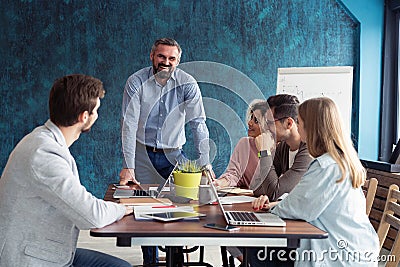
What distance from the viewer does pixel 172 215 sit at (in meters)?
2.09

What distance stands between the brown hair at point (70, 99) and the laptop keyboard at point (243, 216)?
2.17 ft

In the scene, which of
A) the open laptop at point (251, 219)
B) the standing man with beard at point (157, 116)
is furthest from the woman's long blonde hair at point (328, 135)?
the standing man with beard at point (157, 116)

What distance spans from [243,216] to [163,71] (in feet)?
5.49

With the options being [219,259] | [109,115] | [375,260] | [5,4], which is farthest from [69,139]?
[5,4]

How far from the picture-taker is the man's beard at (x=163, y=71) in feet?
11.7

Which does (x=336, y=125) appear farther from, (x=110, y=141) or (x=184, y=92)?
(x=110, y=141)

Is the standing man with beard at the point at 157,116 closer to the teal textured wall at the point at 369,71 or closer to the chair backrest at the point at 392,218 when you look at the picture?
the chair backrest at the point at 392,218

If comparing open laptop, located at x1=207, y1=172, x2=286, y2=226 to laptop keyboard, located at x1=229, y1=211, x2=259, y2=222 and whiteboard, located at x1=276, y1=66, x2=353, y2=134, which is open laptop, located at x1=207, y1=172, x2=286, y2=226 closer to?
laptop keyboard, located at x1=229, y1=211, x2=259, y2=222

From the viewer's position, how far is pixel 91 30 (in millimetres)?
5277

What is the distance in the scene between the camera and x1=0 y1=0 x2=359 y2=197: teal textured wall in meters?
5.27

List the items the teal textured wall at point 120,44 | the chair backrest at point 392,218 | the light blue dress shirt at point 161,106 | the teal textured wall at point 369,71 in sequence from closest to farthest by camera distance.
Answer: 1. the chair backrest at point 392,218
2. the light blue dress shirt at point 161,106
3. the teal textured wall at point 369,71
4. the teal textured wall at point 120,44

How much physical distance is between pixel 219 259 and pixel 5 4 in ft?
10.1

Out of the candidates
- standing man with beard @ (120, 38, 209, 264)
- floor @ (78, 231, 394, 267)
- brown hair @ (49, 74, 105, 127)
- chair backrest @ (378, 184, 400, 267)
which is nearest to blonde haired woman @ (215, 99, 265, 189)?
standing man with beard @ (120, 38, 209, 264)

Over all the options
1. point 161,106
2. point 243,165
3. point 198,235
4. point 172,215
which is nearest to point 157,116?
point 161,106
